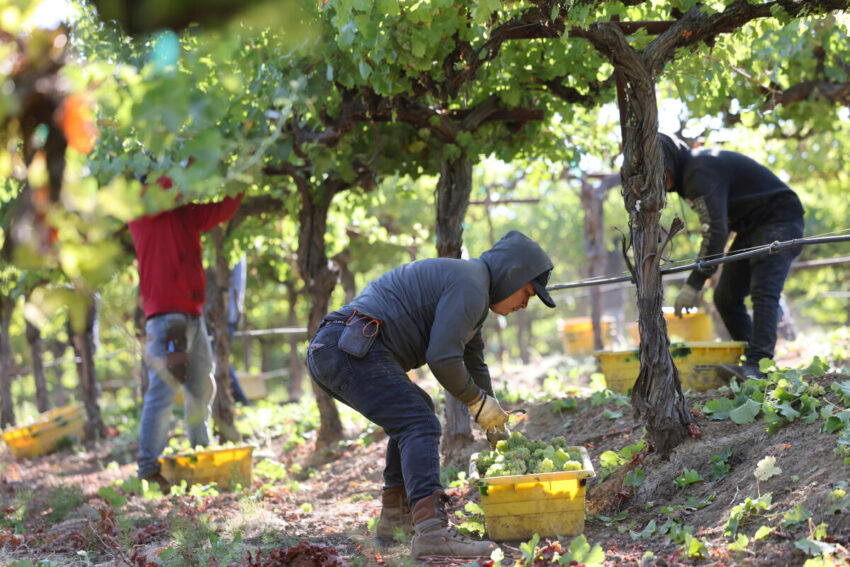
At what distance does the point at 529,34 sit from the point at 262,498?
3.41 metres

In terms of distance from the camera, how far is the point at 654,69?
13.0ft

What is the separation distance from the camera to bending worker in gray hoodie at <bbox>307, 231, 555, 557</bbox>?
322cm

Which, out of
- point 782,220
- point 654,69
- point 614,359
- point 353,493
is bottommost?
point 353,493

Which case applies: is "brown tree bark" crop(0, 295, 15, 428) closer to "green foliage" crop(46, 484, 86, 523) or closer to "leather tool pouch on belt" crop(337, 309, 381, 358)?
"green foliage" crop(46, 484, 86, 523)

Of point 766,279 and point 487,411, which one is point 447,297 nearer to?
point 487,411

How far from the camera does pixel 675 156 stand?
4.89m

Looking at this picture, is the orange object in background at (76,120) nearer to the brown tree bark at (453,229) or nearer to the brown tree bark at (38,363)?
the brown tree bark at (453,229)

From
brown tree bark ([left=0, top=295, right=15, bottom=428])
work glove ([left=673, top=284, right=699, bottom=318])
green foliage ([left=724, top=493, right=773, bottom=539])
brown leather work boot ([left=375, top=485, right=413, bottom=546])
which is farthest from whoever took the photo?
brown tree bark ([left=0, top=295, right=15, bottom=428])

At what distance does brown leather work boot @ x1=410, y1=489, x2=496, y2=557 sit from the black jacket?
2.38m

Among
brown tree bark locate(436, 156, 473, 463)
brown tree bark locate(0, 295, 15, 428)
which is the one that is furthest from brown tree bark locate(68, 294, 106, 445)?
brown tree bark locate(436, 156, 473, 463)

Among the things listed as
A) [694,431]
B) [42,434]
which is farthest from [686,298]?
[42,434]

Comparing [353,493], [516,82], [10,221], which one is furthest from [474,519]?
[516,82]

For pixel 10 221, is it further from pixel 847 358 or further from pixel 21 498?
pixel 847 358

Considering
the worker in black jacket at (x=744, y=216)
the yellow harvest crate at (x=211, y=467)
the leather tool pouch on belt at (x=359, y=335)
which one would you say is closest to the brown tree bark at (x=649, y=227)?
the worker in black jacket at (x=744, y=216)
